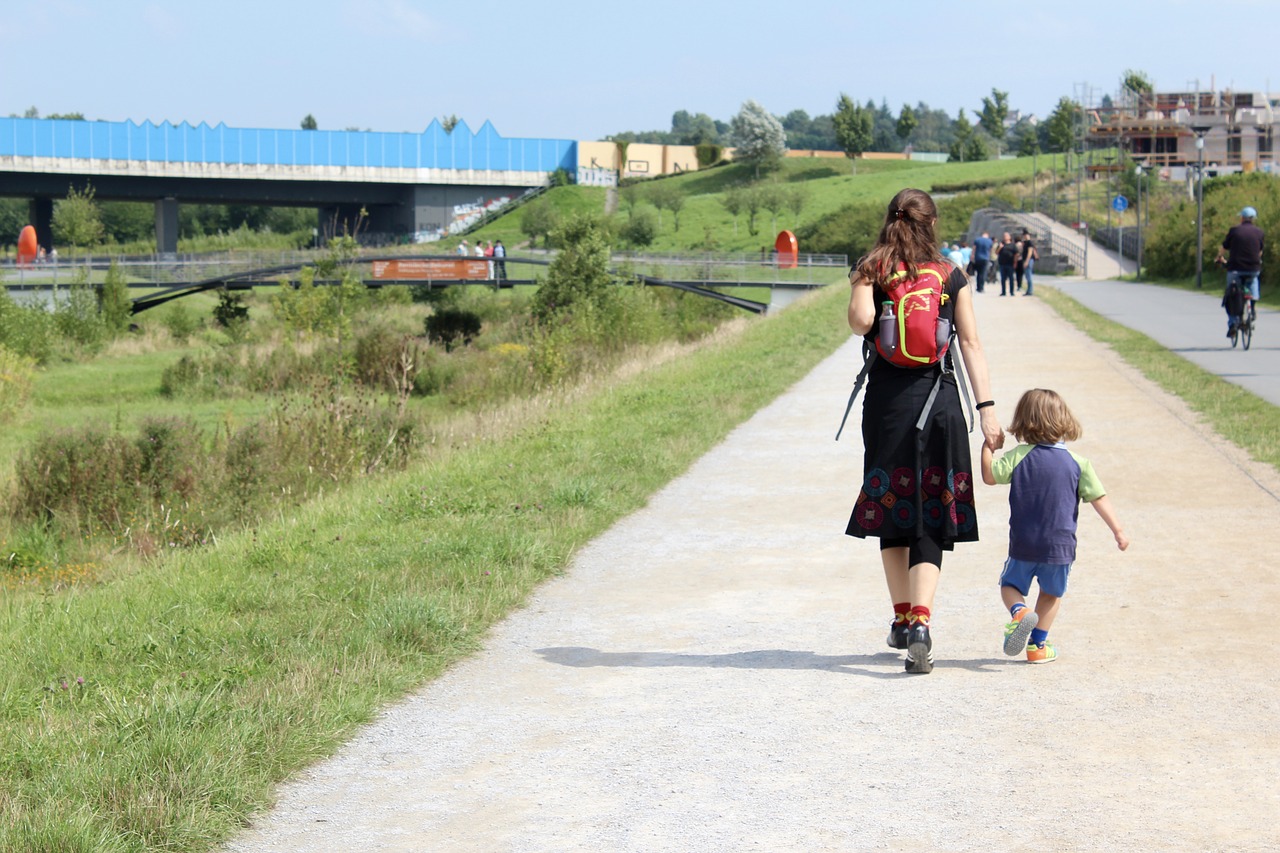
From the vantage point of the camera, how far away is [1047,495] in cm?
553

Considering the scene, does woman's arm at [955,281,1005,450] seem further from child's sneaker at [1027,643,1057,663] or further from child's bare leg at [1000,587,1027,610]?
A: child's sneaker at [1027,643,1057,663]

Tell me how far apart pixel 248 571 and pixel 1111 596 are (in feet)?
14.3

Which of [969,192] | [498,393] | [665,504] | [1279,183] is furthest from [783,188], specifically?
[665,504]

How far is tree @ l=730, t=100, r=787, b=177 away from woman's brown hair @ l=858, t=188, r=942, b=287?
127 metres

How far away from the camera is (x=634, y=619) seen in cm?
637

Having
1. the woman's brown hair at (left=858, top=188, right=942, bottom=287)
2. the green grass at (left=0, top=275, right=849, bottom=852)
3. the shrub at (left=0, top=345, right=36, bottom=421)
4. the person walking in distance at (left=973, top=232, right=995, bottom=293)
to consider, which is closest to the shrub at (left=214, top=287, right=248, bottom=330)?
the shrub at (left=0, top=345, right=36, bottom=421)

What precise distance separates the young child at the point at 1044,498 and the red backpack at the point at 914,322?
1.46ft

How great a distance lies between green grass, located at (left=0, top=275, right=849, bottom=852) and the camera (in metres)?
4.02

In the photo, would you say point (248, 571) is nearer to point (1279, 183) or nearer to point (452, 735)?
point (452, 735)

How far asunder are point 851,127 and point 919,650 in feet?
435

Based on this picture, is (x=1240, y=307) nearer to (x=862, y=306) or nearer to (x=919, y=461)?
(x=919, y=461)

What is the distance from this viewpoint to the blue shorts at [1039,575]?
5586mm

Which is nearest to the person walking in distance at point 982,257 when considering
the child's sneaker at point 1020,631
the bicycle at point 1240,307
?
the bicycle at point 1240,307

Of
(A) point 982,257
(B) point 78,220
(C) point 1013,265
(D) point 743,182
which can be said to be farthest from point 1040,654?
(D) point 743,182
